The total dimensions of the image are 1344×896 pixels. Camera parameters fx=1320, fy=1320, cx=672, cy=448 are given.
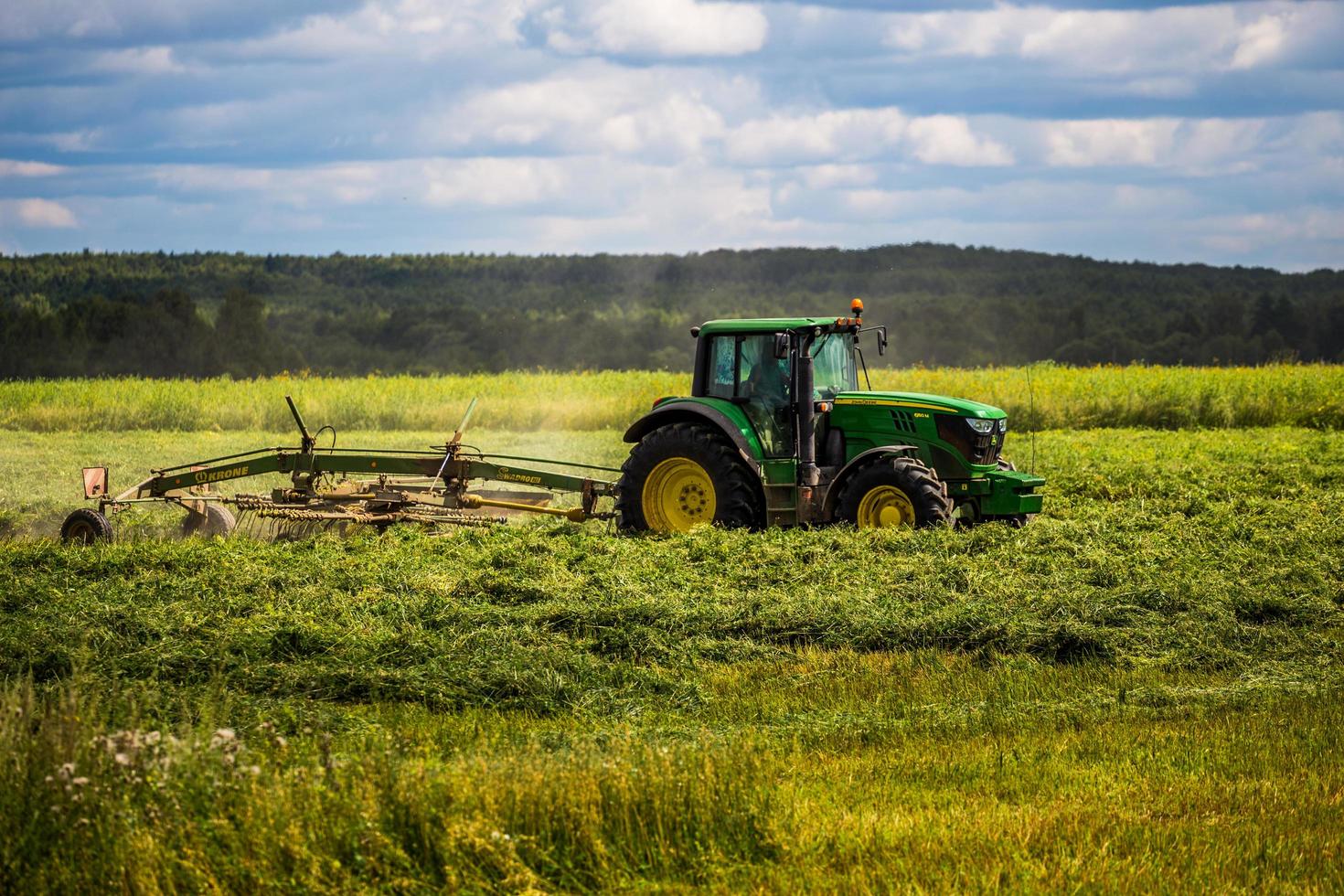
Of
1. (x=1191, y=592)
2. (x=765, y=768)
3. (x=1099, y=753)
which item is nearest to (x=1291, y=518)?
(x=1191, y=592)

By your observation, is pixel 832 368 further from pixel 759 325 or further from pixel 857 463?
pixel 857 463

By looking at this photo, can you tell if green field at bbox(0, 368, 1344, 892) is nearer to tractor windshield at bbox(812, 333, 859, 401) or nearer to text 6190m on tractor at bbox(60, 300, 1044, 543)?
text 6190m on tractor at bbox(60, 300, 1044, 543)

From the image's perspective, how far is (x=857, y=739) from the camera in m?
6.98

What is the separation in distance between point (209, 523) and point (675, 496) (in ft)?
15.6

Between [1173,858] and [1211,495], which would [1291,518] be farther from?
[1173,858]

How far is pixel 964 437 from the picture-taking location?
12.0 metres

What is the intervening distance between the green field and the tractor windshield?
1733mm

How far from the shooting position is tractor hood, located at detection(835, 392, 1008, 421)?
472 inches

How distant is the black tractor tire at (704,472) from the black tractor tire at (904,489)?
0.85 meters

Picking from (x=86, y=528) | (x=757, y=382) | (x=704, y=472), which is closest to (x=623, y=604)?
(x=704, y=472)

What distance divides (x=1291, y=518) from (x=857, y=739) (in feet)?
25.3

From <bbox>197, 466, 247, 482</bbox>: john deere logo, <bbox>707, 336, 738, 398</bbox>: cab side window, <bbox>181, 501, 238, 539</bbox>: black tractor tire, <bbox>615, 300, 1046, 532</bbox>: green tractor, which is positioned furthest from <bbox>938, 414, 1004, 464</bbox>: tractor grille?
<bbox>181, 501, 238, 539</bbox>: black tractor tire

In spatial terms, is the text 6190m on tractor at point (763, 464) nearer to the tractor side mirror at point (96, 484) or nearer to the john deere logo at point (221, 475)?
the john deere logo at point (221, 475)

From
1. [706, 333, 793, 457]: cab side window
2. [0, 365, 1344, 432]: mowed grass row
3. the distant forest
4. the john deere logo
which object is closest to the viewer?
[706, 333, 793, 457]: cab side window
